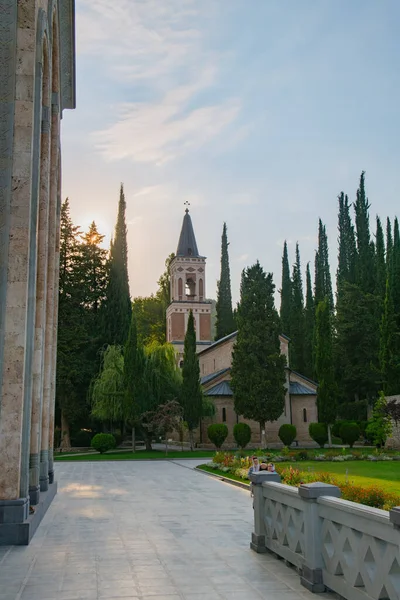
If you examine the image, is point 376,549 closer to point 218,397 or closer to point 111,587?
point 111,587

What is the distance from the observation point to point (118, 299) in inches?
1534

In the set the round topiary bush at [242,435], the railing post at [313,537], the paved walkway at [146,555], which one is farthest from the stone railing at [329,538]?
the round topiary bush at [242,435]

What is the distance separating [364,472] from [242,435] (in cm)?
1372

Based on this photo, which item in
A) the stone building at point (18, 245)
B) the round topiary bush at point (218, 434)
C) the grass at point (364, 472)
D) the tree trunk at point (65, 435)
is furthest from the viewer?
the tree trunk at point (65, 435)

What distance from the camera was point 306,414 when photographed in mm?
38375

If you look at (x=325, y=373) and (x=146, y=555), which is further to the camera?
(x=325, y=373)

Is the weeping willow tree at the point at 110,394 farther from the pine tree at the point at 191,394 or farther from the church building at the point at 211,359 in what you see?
the church building at the point at 211,359

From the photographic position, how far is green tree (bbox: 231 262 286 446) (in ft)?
109

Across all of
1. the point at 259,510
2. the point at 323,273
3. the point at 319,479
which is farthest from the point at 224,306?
the point at 259,510

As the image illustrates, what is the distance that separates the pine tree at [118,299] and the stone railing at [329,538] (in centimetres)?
3060

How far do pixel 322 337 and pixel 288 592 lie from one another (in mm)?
31381

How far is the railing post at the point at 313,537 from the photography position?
18.7ft

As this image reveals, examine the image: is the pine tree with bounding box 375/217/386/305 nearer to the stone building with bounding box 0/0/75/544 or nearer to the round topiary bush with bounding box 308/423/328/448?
the round topiary bush with bounding box 308/423/328/448

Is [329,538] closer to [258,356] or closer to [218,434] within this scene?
[218,434]
